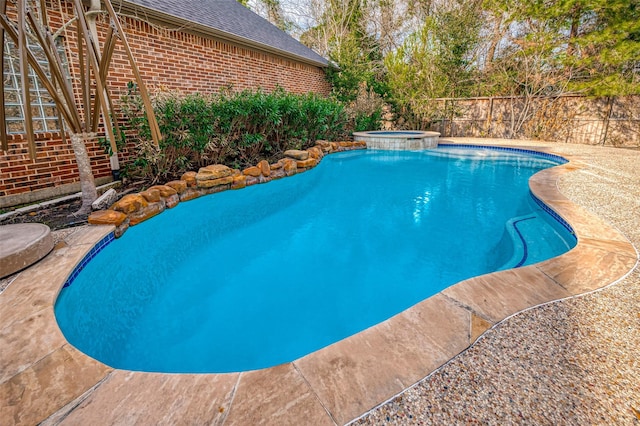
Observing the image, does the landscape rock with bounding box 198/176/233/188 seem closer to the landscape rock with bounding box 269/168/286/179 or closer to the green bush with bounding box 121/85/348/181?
the green bush with bounding box 121/85/348/181

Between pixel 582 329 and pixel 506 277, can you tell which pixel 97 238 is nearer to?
pixel 506 277

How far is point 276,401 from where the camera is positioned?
119 cm

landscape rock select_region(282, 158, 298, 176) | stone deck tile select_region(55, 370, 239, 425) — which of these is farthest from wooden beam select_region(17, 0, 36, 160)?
landscape rock select_region(282, 158, 298, 176)

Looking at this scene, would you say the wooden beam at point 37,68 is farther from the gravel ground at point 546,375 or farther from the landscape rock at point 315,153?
the landscape rock at point 315,153

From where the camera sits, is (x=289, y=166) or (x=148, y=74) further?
(x=289, y=166)

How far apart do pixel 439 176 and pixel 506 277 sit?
519 centimetres

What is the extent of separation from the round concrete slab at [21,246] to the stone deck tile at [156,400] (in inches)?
65.9

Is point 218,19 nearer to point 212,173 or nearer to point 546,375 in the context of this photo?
point 212,173

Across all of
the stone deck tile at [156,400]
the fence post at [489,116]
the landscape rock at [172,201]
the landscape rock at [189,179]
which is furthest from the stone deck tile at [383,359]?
the fence post at [489,116]

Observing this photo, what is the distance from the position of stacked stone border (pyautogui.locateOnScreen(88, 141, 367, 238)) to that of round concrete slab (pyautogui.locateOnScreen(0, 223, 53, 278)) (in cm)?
68

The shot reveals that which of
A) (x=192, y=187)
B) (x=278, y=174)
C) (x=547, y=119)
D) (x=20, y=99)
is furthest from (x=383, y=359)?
(x=547, y=119)

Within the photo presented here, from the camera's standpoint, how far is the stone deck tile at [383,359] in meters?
1.21

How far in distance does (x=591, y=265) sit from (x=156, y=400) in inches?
113

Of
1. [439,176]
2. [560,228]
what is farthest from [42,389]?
[439,176]
